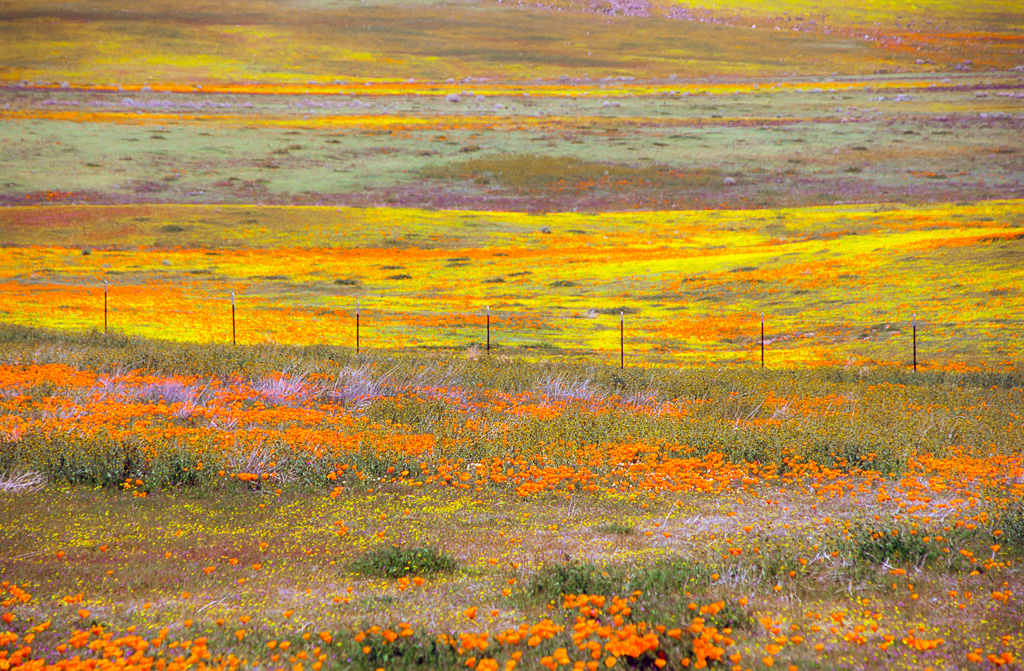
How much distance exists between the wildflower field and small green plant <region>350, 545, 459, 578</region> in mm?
35

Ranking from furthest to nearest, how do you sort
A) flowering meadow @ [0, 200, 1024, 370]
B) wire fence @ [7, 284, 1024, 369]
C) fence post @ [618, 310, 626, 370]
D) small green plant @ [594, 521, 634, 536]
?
flowering meadow @ [0, 200, 1024, 370] → wire fence @ [7, 284, 1024, 369] → fence post @ [618, 310, 626, 370] → small green plant @ [594, 521, 634, 536]

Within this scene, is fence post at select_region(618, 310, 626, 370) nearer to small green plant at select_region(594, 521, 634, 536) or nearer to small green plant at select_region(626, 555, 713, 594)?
small green plant at select_region(594, 521, 634, 536)

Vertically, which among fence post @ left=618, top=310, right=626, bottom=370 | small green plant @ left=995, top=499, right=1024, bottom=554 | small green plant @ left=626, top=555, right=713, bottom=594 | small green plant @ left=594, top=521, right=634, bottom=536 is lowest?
small green plant @ left=594, top=521, right=634, bottom=536

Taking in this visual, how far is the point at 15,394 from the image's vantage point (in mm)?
11891

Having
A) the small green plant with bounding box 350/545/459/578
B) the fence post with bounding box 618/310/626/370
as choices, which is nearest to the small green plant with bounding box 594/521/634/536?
the small green plant with bounding box 350/545/459/578

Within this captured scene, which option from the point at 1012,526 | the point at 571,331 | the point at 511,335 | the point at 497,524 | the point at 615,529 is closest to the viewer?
the point at 1012,526

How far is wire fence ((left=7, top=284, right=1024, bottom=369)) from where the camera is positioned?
1944 centimetres

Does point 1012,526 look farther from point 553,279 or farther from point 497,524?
point 553,279

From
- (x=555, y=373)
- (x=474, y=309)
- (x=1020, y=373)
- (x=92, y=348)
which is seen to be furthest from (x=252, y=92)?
(x=1020, y=373)

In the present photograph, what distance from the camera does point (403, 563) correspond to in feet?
21.4

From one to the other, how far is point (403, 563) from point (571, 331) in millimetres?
16648

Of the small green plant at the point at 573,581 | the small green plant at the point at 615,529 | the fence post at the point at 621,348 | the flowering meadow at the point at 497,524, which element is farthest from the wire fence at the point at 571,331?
the small green plant at the point at 573,581

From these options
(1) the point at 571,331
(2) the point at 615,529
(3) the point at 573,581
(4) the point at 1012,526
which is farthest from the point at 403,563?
(1) the point at 571,331

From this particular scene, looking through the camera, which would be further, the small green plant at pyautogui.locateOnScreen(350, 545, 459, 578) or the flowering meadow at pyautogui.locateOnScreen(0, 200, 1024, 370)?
the flowering meadow at pyautogui.locateOnScreen(0, 200, 1024, 370)
